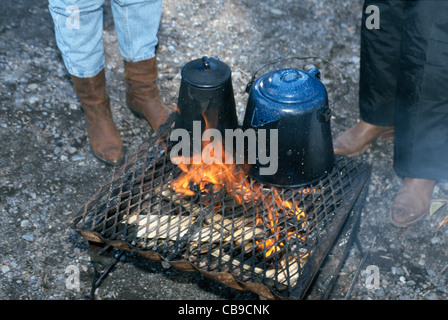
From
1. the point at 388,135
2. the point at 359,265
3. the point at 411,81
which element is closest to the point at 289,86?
the point at 411,81

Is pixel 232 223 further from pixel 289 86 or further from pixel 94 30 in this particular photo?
pixel 94 30

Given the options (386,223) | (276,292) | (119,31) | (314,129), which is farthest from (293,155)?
(119,31)

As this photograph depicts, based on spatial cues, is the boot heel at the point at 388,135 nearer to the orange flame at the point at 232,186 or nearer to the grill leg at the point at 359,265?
the grill leg at the point at 359,265

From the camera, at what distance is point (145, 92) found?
3240mm

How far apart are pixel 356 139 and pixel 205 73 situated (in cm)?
164

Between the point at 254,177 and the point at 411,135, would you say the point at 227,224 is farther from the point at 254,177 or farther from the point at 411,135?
the point at 411,135

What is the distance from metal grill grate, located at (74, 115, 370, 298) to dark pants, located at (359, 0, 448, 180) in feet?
1.89

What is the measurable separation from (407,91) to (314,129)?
94cm

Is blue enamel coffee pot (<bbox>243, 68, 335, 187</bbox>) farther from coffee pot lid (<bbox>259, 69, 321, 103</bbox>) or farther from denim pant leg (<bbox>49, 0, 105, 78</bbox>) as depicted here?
denim pant leg (<bbox>49, 0, 105, 78</bbox>)

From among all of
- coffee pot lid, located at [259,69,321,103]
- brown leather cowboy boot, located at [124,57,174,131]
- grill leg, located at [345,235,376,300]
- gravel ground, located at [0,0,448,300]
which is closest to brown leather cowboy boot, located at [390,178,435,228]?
gravel ground, located at [0,0,448,300]

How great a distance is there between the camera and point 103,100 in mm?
3051

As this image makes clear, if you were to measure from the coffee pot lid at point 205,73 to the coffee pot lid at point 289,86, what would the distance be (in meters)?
0.18

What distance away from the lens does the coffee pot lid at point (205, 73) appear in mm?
2076

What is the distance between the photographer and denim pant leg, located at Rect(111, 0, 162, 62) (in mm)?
2771
